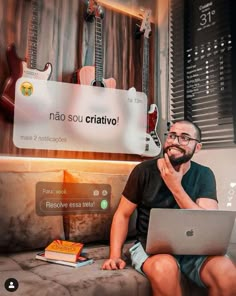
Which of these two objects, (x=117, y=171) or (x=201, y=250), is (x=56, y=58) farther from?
(x=201, y=250)

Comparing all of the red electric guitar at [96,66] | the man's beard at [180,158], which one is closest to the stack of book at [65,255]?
the man's beard at [180,158]

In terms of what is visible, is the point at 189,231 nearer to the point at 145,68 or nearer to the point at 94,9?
the point at 145,68

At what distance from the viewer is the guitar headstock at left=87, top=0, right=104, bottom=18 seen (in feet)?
5.64

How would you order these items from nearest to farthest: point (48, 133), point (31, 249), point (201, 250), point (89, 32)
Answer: point (201, 250) → point (31, 249) → point (48, 133) → point (89, 32)

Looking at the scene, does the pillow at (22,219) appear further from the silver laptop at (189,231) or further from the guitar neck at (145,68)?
the guitar neck at (145,68)

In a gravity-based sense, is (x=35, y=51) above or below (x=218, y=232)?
above

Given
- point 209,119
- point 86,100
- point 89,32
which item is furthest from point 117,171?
point 89,32

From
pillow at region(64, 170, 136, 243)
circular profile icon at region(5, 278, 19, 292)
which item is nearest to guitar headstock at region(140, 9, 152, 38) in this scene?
pillow at region(64, 170, 136, 243)

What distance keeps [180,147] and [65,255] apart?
1.97 feet

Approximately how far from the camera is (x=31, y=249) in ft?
4.86

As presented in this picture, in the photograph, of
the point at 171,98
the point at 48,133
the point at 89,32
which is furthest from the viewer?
the point at 171,98

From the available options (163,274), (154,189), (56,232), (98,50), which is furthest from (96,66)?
(163,274)

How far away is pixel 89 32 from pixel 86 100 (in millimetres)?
338

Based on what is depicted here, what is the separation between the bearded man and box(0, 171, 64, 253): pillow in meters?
0.29
